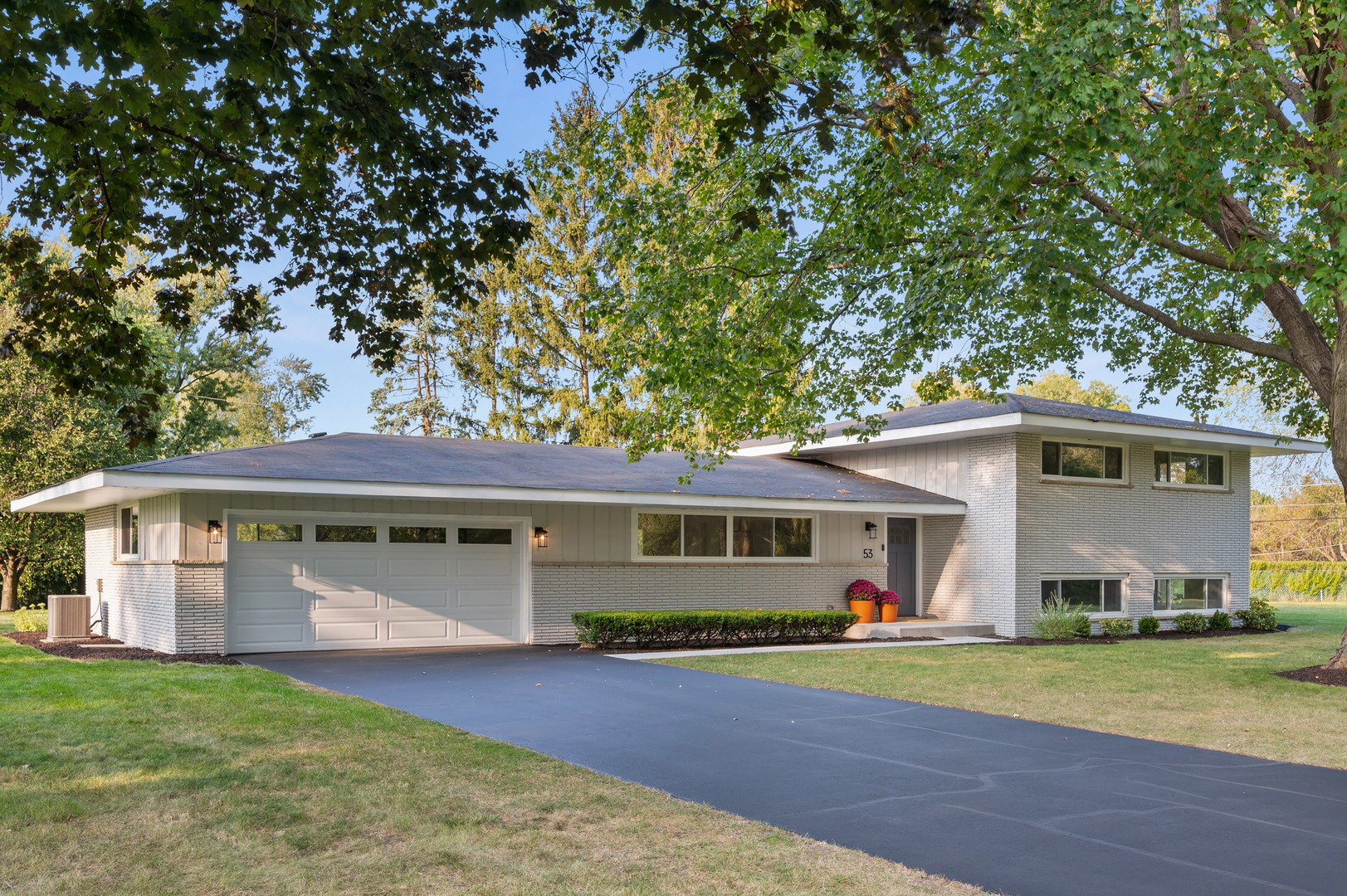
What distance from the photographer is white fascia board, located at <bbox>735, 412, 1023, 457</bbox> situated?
19.7m

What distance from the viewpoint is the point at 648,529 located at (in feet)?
63.3

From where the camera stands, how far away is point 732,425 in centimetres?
1555

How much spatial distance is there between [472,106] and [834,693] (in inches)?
301

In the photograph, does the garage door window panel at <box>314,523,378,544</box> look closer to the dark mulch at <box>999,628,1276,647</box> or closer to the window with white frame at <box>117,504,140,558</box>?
the window with white frame at <box>117,504,140,558</box>

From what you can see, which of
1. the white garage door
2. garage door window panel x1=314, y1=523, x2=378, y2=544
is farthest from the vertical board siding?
garage door window panel x1=314, y1=523, x2=378, y2=544

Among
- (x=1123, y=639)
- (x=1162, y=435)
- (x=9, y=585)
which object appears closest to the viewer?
(x=1123, y=639)

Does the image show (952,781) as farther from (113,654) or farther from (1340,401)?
(113,654)

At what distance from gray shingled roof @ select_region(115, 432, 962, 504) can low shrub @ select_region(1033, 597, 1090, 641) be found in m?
2.76

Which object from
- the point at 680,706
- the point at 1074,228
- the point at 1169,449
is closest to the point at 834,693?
the point at 680,706

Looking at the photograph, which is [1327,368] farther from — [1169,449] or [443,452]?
[443,452]

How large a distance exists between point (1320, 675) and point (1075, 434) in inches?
310

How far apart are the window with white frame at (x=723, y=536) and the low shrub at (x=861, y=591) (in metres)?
1.08

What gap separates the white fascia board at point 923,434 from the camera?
19.7 meters

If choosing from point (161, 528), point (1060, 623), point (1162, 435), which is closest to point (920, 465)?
point (1060, 623)
